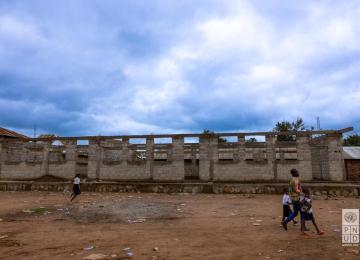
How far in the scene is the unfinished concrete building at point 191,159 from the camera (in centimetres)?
1572

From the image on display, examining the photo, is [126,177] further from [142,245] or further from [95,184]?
[142,245]

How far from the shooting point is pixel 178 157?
16.8m

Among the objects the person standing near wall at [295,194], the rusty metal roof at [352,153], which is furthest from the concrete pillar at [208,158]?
the rusty metal roof at [352,153]

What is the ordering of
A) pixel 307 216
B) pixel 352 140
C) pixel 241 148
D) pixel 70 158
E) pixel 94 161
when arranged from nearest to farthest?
pixel 307 216 → pixel 241 148 → pixel 94 161 → pixel 70 158 → pixel 352 140

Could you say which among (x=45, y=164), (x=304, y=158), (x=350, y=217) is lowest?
(x=350, y=217)

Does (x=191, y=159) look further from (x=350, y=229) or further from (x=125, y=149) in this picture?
(x=350, y=229)

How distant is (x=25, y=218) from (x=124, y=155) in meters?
8.90

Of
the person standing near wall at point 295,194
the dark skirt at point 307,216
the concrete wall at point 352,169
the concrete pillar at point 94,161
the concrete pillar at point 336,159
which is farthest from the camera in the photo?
the concrete wall at point 352,169

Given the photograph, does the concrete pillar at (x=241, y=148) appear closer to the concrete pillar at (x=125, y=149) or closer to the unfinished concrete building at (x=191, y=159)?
the unfinished concrete building at (x=191, y=159)

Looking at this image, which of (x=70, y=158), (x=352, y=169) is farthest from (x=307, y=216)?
(x=352, y=169)

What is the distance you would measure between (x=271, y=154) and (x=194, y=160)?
4.28 metres

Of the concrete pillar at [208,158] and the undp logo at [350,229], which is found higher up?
the concrete pillar at [208,158]

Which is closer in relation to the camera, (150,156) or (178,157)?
(178,157)

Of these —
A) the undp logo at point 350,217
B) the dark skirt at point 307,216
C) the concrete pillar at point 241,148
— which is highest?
the concrete pillar at point 241,148
